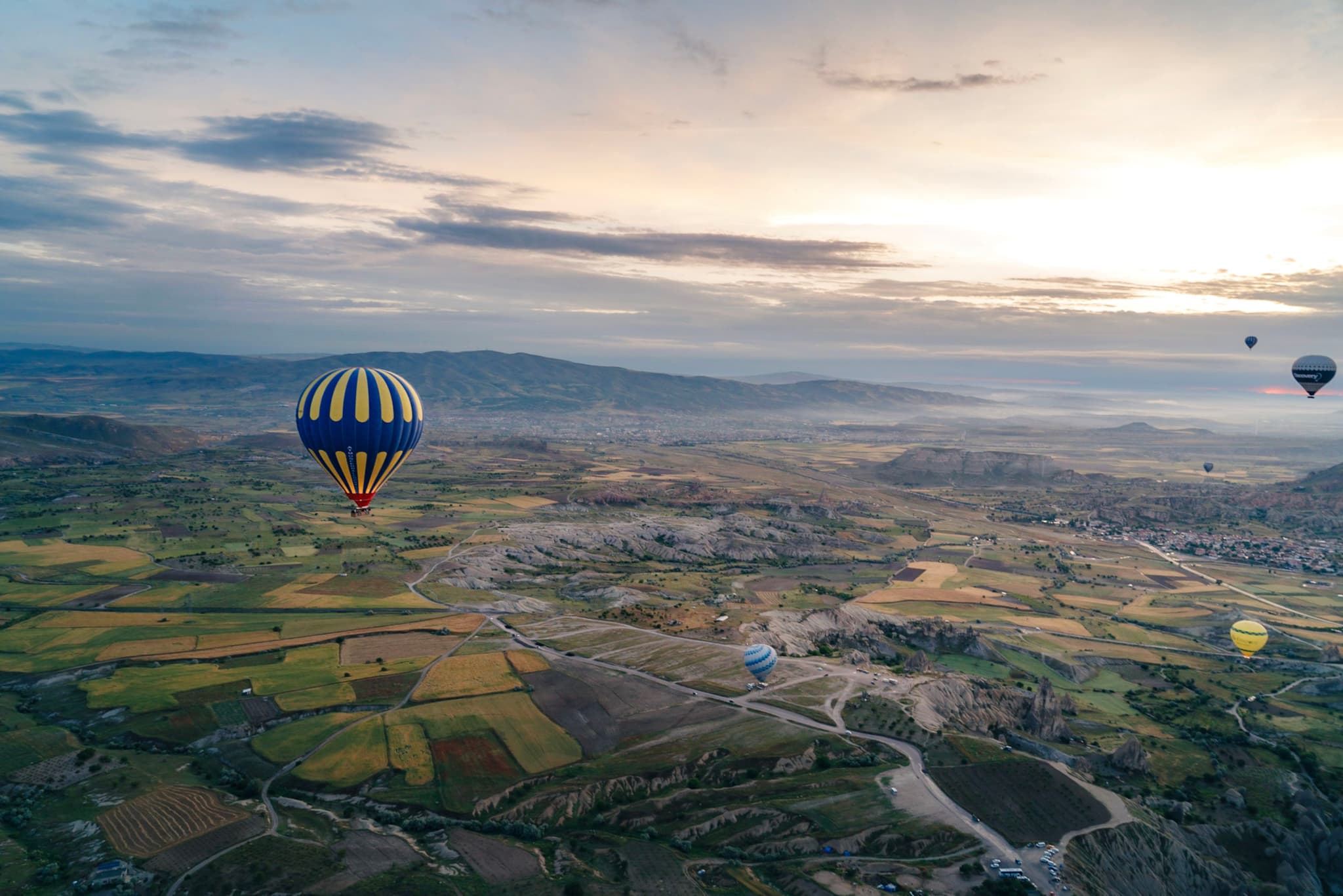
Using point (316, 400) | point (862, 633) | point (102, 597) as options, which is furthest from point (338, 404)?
point (862, 633)

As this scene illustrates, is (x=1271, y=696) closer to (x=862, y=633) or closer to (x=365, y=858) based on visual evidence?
(x=862, y=633)

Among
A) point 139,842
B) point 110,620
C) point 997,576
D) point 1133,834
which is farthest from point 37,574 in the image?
point 997,576

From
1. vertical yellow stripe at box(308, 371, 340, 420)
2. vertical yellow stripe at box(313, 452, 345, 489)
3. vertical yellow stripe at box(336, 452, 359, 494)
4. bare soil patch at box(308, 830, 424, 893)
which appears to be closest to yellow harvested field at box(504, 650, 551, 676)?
vertical yellow stripe at box(336, 452, 359, 494)

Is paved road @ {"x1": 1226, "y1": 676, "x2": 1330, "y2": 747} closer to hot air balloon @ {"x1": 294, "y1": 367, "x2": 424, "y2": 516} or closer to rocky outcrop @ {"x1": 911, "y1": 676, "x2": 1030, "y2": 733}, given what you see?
rocky outcrop @ {"x1": 911, "y1": 676, "x2": 1030, "y2": 733}

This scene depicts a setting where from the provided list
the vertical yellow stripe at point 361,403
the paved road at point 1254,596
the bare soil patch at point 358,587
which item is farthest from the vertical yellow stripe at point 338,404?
the paved road at point 1254,596

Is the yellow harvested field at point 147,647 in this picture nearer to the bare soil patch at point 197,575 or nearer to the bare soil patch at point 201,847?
the bare soil patch at point 197,575
